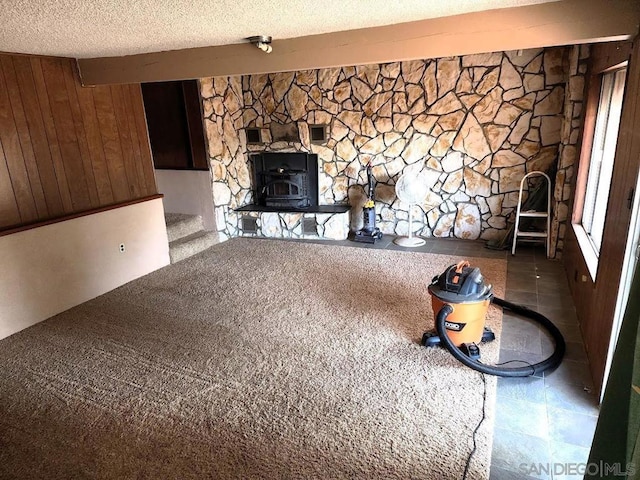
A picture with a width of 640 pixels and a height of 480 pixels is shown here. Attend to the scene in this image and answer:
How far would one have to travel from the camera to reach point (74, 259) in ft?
12.0

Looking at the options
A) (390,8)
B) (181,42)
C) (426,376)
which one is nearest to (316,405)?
(426,376)

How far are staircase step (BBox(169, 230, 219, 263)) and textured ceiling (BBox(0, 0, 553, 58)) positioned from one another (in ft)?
8.10

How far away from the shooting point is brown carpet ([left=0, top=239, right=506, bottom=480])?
190 cm

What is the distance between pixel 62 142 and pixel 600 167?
4.69 meters

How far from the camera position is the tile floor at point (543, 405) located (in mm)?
1848

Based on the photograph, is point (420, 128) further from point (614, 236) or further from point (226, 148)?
point (614, 236)

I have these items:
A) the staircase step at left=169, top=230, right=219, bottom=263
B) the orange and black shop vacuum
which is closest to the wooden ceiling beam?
the orange and black shop vacuum

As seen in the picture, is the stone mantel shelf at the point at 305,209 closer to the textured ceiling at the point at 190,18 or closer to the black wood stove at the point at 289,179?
the black wood stove at the point at 289,179

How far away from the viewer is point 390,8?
209cm

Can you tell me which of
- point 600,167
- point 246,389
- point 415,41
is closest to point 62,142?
point 246,389

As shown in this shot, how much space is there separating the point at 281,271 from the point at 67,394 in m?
2.27

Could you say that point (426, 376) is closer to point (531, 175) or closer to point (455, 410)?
point (455, 410)

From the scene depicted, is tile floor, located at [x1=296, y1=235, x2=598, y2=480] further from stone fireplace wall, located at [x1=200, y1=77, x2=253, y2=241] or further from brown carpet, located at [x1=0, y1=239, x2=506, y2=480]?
stone fireplace wall, located at [x1=200, y1=77, x2=253, y2=241]

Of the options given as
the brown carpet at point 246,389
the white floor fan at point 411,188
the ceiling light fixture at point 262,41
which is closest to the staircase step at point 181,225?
the brown carpet at point 246,389
